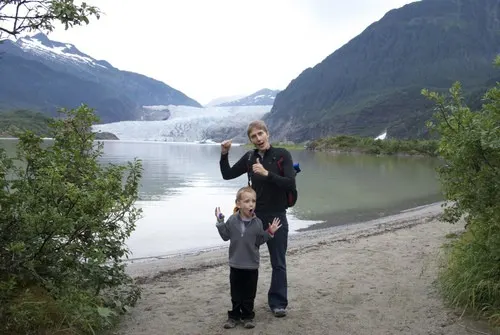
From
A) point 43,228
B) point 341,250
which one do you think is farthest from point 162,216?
point 43,228

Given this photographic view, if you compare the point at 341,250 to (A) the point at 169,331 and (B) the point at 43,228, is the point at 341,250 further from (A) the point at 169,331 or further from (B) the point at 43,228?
(B) the point at 43,228

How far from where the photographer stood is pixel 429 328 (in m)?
5.54

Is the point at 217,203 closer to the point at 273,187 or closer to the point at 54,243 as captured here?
the point at 273,187

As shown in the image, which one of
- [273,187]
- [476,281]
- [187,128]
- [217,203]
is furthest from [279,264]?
[187,128]

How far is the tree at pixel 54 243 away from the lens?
177 inches

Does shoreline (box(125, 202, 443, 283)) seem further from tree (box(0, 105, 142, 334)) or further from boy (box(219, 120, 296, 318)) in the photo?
boy (box(219, 120, 296, 318))

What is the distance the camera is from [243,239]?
A: 5637mm

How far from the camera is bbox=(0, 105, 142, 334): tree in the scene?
449 centimetres

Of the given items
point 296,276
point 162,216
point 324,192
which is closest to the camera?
point 296,276

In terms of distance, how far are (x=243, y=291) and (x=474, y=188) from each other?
9.79 ft

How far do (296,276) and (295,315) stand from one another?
223 cm

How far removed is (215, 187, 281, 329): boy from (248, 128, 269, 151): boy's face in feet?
1.83

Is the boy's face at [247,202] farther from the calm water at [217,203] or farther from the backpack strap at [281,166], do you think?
the calm water at [217,203]

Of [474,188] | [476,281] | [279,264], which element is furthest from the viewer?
[279,264]
